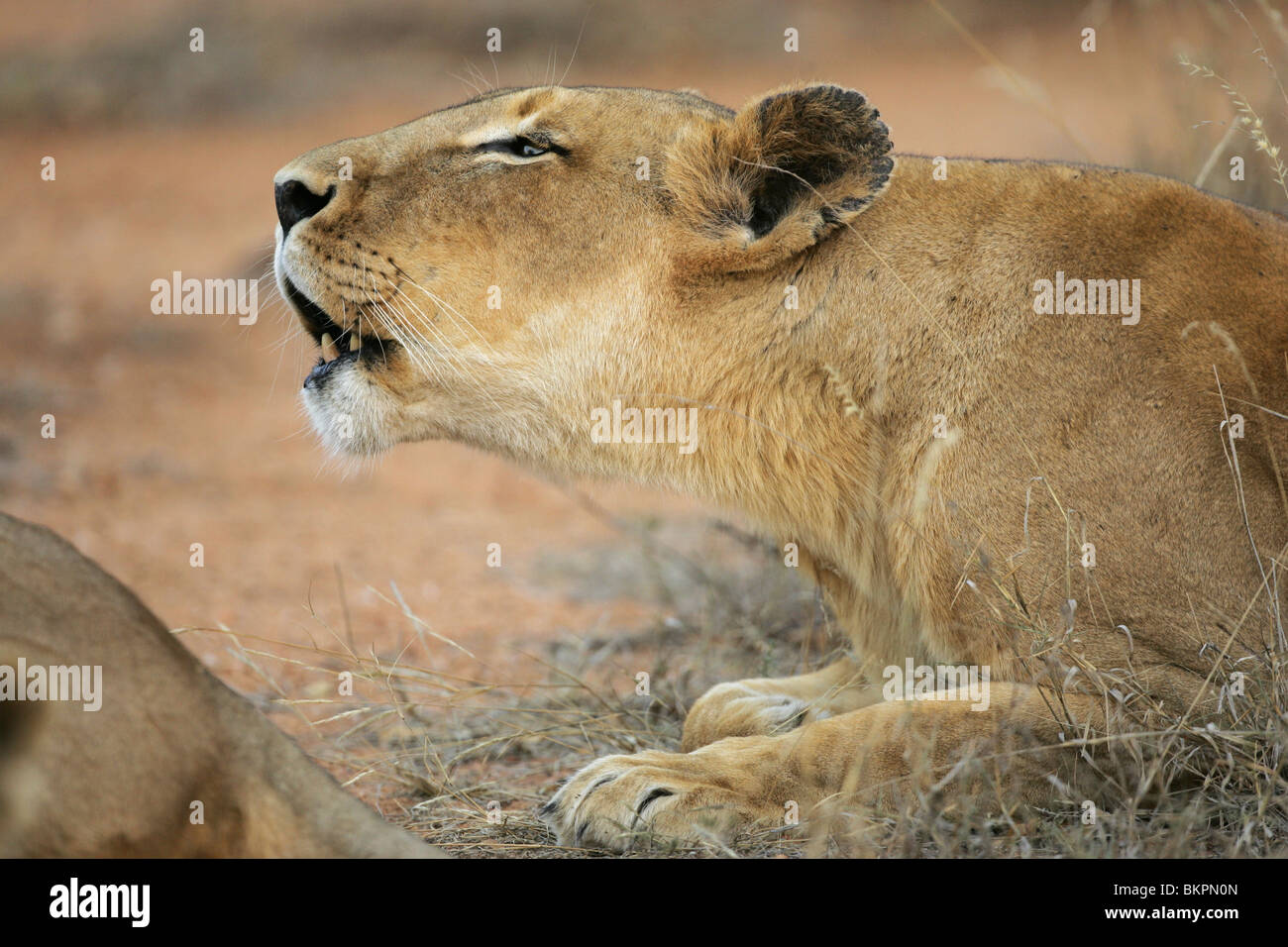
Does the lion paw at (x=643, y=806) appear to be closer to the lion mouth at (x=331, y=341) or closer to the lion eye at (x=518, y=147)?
the lion mouth at (x=331, y=341)

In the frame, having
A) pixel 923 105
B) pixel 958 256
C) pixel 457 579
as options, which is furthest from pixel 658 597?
pixel 923 105

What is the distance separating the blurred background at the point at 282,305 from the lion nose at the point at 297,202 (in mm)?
290

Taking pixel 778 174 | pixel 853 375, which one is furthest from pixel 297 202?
pixel 853 375

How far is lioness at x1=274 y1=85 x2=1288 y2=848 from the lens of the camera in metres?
3.02

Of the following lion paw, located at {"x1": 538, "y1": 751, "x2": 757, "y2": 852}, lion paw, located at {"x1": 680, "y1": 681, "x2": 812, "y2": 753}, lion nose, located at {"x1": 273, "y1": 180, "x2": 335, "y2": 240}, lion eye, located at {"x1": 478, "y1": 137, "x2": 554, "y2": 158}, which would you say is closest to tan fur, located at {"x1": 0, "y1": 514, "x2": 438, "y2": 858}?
lion paw, located at {"x1": 538, "y1": 751, "x2": 757, "y2": 852}

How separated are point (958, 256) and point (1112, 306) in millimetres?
373

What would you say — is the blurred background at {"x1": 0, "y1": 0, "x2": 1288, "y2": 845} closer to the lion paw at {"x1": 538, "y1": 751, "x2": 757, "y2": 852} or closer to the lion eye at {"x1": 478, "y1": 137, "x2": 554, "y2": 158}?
the lion eye at {"x1": 478, "y1": 137, "x2": 554, "y2": 158}

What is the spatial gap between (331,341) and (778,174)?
119 cm

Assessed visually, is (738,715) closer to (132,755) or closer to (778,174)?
(778,174)

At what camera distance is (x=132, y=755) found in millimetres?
2316

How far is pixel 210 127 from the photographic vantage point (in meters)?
15.9

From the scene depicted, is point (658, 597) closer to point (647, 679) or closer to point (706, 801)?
point (647, 679)

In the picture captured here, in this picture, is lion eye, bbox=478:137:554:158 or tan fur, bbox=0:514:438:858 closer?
tan fur, bbox=0:514:438:858

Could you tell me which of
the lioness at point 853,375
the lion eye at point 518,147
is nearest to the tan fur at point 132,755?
the lioness at point 853,375
